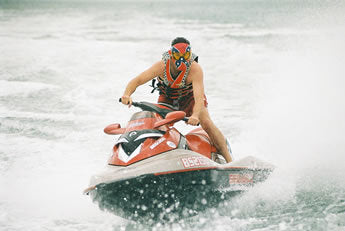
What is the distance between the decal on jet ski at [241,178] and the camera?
4009mm

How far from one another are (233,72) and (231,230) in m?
8.75

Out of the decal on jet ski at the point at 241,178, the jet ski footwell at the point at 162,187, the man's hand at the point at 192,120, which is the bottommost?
the jet ski footwell at the point at 162,187

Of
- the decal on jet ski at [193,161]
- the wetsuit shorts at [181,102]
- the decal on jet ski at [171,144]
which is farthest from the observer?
the wetsuit shorts at [181,102]

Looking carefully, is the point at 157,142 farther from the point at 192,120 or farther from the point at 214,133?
the point at 214,133

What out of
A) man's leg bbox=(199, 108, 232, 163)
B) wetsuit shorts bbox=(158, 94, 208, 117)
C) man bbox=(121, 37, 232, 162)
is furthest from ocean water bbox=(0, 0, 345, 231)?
wetsuit shorts bbox=(158, 94, 208, 117)

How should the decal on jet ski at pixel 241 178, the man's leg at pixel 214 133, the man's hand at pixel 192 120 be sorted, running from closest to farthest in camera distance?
the man's hand at pixel 192 120 → the decal on jet ski at pixel 241 178 → the man's leg at pixel 214 133

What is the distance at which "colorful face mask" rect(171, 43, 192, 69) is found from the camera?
402 centimetres

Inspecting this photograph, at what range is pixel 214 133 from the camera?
174 inches

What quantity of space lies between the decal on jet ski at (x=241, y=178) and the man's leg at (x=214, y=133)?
37cm

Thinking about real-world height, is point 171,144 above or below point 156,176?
above

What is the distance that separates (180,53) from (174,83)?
38cm

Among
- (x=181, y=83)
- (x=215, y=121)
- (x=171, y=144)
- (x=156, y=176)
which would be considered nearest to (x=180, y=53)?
(x=181, y=83)

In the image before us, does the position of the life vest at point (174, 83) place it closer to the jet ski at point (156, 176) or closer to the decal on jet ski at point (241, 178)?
the jet ski at point (156, 176)

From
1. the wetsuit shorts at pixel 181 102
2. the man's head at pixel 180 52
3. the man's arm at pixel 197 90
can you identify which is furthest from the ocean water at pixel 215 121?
the man's head at pixel 180 52
